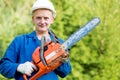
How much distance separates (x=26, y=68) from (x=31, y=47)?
184 mm

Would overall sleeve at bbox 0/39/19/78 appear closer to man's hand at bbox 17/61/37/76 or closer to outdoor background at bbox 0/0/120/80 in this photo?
man's hand at bbox 17/61/37/76

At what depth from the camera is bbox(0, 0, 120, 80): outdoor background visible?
212 inches

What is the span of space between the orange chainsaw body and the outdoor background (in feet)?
6.52

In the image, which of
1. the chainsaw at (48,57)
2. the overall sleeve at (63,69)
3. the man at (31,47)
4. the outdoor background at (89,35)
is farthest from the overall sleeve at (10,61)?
the outdoor background at (89,35)

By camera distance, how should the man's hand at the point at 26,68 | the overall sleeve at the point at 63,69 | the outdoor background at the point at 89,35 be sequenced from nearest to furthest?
the man's hand at the point at 26,68
the overall sleeve at the point at 63,69
the outdoor background at the point at 89,35

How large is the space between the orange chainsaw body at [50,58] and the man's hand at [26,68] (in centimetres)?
3

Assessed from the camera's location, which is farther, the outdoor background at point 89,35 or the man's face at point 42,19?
the outdoor background at point 89,35

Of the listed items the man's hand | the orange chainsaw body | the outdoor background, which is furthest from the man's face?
the outdoor background

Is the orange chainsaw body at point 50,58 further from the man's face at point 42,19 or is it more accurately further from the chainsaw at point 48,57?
the man's face at point 42,19

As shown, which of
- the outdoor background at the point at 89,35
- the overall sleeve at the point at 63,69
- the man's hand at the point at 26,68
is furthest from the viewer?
the outdoor background at the point at 89,35

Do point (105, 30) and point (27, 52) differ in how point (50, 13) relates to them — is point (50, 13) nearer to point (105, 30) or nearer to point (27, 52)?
point (27, 52)

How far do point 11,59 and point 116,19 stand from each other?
2310 mm

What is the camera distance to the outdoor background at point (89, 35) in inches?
212

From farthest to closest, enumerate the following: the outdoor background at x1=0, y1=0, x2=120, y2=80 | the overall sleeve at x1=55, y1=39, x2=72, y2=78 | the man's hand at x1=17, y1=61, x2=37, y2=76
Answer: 1. the outdoor background at x1=0, y1=0, x2=120, y2=80
2. the overall sleeve at x1=55, y1=39, x2=72, y2=78
3. the man's hand at x1=17, y1=61, x2=37, y2=76
